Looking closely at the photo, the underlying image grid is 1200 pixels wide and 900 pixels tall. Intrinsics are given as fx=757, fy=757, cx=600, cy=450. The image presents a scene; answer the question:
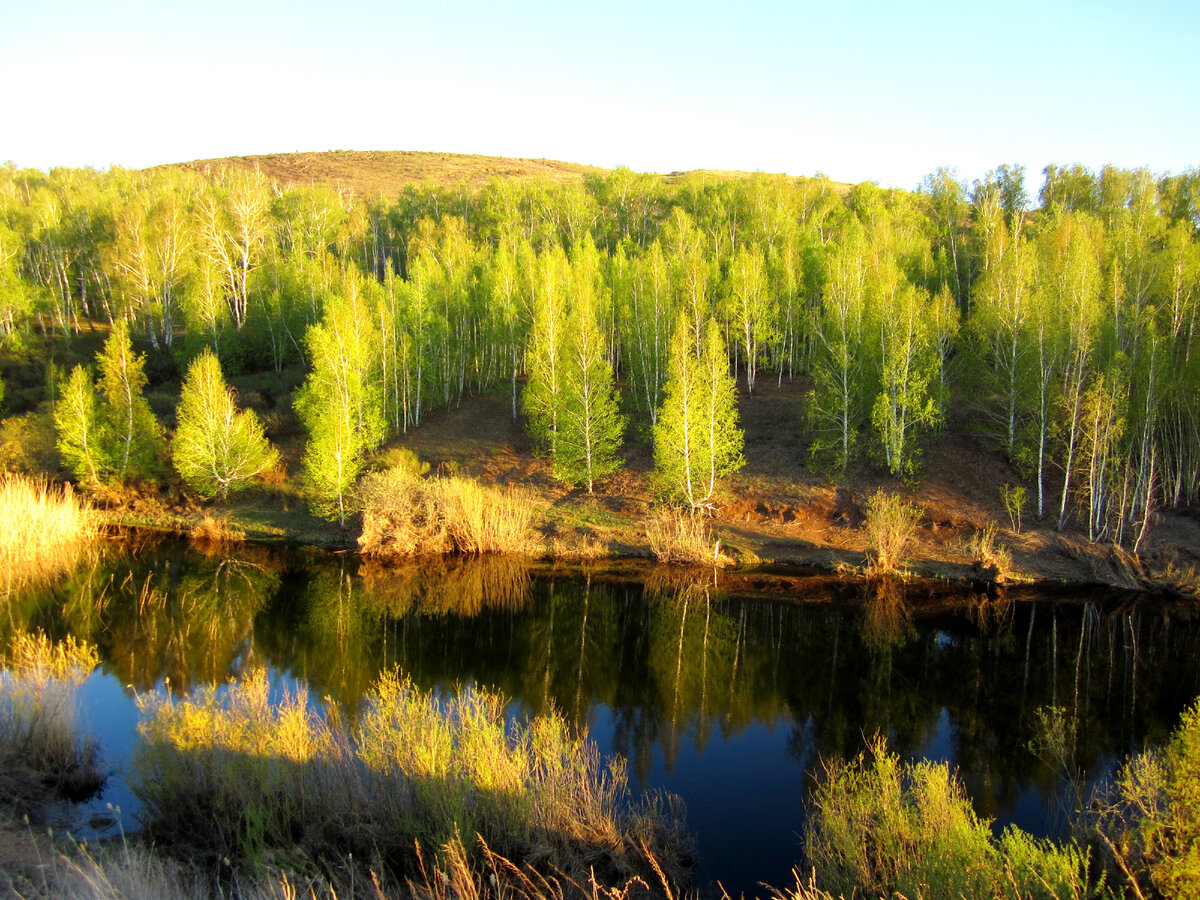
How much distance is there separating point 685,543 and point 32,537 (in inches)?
867

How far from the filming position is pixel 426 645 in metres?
20.5

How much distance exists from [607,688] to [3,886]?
11.7m

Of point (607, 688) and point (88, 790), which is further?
point (607, 688)

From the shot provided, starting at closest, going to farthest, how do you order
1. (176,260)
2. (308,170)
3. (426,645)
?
(426,645), (176,260), (308,170)

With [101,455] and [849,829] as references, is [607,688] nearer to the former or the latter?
[849,829]

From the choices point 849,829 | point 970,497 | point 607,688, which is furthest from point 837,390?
point 849,829

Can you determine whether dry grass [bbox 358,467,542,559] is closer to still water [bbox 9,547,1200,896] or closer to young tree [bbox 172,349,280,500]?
still water [bbox 9,547,1200,896]

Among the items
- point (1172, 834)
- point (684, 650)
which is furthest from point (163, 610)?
point (1172, 834)

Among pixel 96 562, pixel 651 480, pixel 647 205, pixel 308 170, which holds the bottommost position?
pixel 96 562

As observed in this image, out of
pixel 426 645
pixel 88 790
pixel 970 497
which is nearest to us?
pixel 88 790

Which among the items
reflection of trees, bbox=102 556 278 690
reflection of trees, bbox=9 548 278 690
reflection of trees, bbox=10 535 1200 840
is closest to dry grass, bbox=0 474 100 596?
reflection of trees, bbox=9 548 278 690

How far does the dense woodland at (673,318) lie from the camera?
28.9 meters

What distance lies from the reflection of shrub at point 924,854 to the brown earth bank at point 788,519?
56.4 ft

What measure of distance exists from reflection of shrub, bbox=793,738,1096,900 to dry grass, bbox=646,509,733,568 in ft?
59.7
